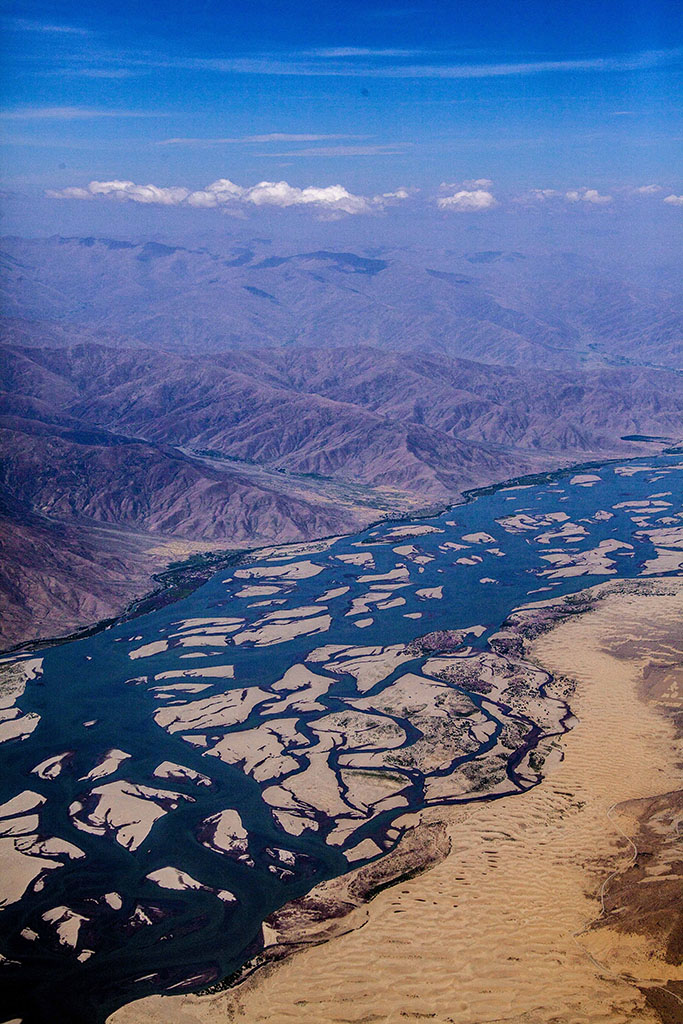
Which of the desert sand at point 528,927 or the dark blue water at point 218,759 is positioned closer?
the desert sand at point 528,927

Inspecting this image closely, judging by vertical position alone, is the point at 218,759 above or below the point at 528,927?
below

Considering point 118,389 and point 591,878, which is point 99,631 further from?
point 118,389

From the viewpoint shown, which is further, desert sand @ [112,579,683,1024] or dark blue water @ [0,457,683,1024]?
dark blue water @ [0,457,683,1024]

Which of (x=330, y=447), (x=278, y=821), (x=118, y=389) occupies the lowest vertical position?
(x=278, y=821)

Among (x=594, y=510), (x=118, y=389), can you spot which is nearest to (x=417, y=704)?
(x=594, y=510)
